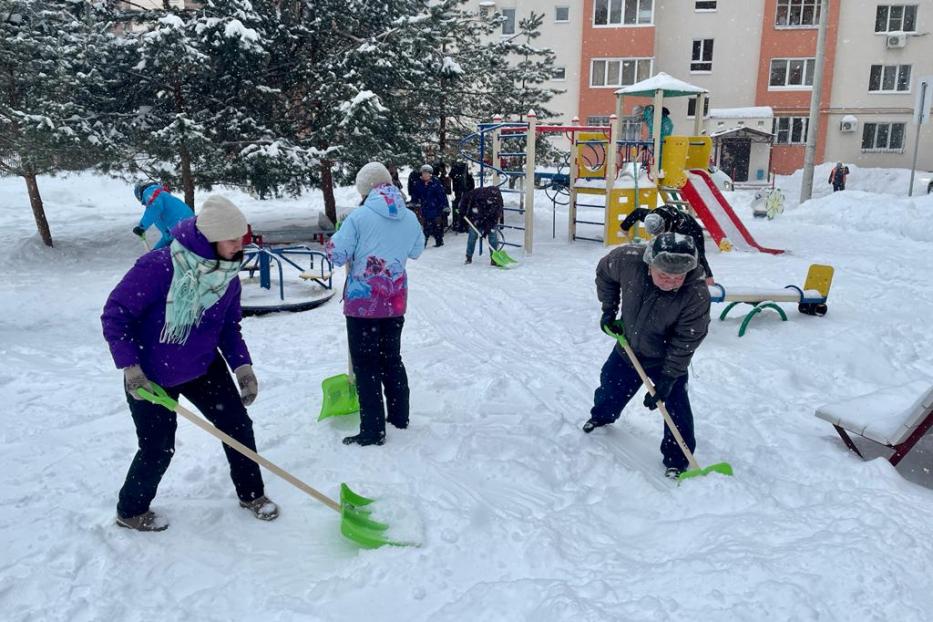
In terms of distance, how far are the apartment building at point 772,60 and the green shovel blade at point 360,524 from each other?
1099 inches

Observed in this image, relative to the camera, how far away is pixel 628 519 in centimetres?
354

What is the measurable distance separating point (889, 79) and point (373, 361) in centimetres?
3350

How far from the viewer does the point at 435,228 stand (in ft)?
43.8

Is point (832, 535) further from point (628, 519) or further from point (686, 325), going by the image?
point (686, 325)

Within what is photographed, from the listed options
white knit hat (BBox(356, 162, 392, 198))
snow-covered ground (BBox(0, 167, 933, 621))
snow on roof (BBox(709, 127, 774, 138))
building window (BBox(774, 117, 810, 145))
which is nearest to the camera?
snow-covered ground (BBox(0, 167, 933, 621))

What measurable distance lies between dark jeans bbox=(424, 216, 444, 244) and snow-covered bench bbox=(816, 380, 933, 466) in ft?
30.8

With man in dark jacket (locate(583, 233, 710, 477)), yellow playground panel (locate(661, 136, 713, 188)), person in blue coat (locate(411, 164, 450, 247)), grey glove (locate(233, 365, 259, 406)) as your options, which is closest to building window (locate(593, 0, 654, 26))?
yellow playground panel (locate(661, 136, 713, 188))

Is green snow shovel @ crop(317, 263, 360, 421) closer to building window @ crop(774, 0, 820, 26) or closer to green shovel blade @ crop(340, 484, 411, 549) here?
green shovel blade @ crop(340, 484, 411, 549)

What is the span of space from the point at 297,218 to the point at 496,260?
9.48 metres

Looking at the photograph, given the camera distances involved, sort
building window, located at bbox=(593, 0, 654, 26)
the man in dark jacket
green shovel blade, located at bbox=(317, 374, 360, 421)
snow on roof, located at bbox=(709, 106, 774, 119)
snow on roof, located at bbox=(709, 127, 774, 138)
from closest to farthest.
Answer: the man in dark jacket < green shovel blade, located at bbox=(317, 374, 360, 421) < snow on roof, located at bbox=(709, 127, 774, 138) < snow on roof, located at bbox=(709, 106, 774, 119) < building window, located at bbox=(593, 0, 654, 26)

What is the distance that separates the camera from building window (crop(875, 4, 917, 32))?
94.6ft

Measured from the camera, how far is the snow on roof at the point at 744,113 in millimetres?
28109

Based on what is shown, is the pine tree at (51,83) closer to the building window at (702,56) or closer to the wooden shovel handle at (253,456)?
the wooden shovel handle at (253,456)

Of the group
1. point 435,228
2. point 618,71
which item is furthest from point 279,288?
point 618,71
